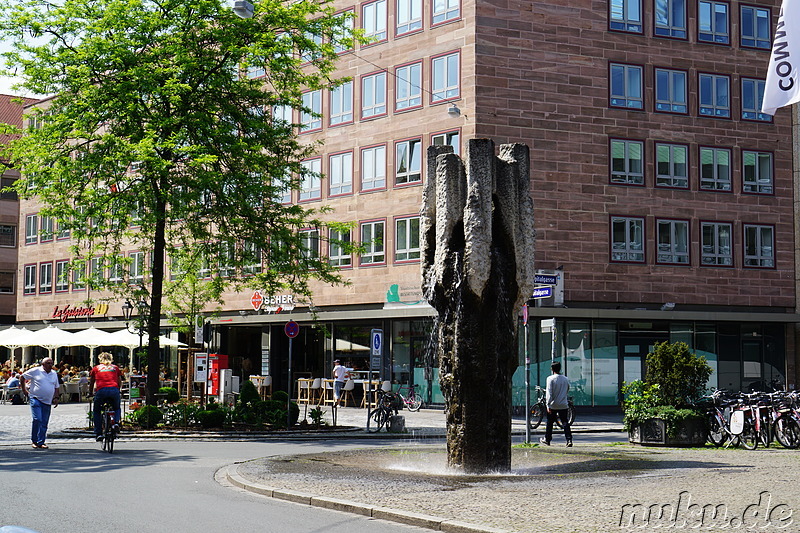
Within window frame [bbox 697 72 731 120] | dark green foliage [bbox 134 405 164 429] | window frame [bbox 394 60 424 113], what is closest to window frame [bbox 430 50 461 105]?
window frame [bbox 394 60 424 113]

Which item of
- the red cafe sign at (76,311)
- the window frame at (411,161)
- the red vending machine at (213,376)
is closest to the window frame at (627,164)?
the window frame at (411,161)

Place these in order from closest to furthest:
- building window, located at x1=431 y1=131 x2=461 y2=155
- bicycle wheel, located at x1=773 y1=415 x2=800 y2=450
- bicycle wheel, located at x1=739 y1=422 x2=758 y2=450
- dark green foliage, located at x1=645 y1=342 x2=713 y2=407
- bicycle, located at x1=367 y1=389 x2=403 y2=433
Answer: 1. bicycle wheel, located at x1=773 y1=415 x2=800 y2=450
2. bicycle wheel, located at x1=739 y1=422 x2=758 y2=450
3. dark green foliage, located at x1=645 y1=342 x2=713 y2=407
4. bicycle, located at x1=367 y1=389 x2=403 y2=433
5. building window, located at x1=431 y1=131 x2=461 y2=155

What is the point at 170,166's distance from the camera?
86.0 ft

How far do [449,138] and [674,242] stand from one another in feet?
31.5

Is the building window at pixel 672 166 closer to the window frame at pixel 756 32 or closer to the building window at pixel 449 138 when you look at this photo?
the window frame at pixel 756 32

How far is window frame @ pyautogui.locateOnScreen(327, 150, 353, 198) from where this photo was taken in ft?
149

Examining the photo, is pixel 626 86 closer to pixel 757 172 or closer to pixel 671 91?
pixel 671 91

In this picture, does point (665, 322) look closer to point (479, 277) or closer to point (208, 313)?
point (208, 313)

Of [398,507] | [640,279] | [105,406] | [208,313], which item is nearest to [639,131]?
[640,279]

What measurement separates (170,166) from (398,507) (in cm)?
1602

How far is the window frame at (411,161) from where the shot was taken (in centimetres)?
4241

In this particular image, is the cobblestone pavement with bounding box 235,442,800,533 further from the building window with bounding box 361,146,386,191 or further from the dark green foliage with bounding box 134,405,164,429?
the building window with bounding box 361,146,386,191

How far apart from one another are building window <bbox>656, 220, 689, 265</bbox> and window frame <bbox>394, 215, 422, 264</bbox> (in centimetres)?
910

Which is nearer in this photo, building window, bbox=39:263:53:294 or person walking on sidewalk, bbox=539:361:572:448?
person walking on sidewalk, bbox=539:361:572:448
